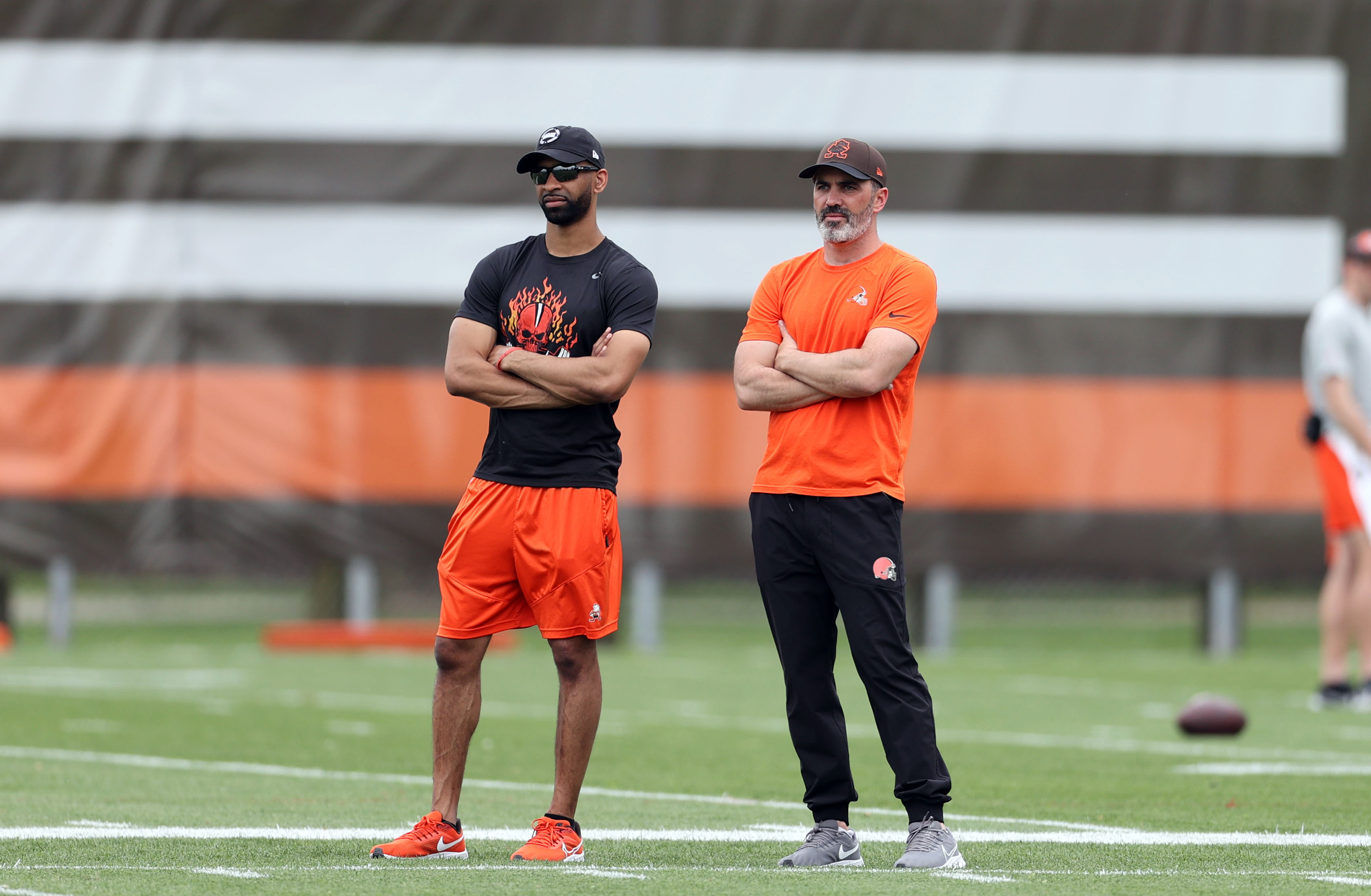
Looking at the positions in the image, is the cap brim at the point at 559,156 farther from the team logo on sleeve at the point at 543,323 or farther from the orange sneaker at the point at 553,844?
the orange sneaker at the point at 553,844

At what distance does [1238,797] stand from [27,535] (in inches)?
403

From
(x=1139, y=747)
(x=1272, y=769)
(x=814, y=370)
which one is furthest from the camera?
(x=1139, y=747)

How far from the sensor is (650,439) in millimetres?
15383

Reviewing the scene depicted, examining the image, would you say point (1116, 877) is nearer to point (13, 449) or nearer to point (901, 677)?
point (901, 677)

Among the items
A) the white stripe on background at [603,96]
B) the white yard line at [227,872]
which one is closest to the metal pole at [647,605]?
the white stripe on background at [603,96]

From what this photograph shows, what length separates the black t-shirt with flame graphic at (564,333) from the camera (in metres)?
6.17

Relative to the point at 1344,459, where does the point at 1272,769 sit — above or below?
below

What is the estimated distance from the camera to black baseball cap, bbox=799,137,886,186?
5.96 meters

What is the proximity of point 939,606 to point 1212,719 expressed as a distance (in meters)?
6.00

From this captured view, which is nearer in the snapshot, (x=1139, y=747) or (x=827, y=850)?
(x=827, y=850)

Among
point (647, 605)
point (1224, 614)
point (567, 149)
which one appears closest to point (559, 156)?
point (567, 149)

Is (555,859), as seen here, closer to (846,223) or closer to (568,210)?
(568,210)

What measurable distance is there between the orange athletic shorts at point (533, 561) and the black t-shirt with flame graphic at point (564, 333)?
58mm

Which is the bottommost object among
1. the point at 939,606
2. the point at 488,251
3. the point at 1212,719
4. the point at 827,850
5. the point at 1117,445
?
the point at 827,850
